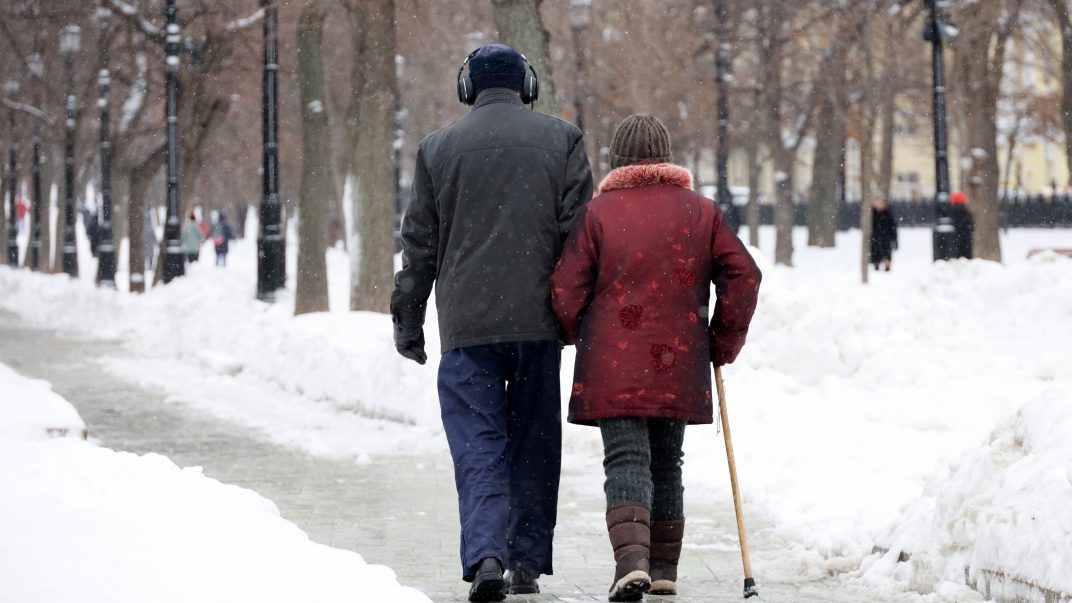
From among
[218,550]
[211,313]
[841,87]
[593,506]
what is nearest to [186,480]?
[218,550]

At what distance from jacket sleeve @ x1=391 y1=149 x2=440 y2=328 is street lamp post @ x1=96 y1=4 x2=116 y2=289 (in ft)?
87.4

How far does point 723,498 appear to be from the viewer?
963 cm

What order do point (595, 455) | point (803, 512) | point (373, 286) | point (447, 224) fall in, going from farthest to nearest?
point (373, 286)
point (595, 455)
point (803, 512)
point (447, 224)

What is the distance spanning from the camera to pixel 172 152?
2698cm

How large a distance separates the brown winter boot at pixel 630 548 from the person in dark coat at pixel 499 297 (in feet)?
1.32

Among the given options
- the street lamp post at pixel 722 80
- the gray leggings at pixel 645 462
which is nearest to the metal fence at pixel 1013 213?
the street lamp post at pixel 722 80

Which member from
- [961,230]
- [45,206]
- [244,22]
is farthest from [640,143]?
[45,206]

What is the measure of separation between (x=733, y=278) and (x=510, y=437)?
1.00 metres

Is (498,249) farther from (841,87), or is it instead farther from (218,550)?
(841,87)

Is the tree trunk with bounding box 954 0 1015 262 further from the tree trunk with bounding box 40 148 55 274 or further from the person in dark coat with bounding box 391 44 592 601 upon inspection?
the tree trunk with bounding box 40 148 55 274

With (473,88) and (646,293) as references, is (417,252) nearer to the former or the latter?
(473,88)

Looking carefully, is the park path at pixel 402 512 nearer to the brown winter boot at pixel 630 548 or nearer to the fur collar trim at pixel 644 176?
the brown winter boot at pixel 630 548

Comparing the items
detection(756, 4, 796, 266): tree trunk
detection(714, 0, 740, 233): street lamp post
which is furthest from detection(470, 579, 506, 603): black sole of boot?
detection(756, 4, 796, 266): tree trunk

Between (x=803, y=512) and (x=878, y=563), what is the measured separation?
1750 millimetres
